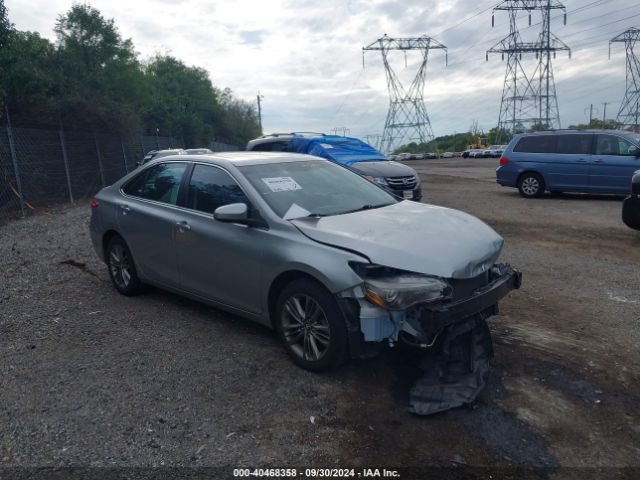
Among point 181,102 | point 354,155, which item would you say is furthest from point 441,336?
point 181,102

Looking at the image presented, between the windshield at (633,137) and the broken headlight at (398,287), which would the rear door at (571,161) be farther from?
the broken headlight at (398,287)

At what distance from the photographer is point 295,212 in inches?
168

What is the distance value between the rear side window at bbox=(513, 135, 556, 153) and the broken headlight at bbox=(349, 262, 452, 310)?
1173cm

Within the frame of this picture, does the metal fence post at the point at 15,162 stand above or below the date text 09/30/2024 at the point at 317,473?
above

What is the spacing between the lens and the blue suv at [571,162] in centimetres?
1262

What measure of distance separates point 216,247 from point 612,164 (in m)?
11.5

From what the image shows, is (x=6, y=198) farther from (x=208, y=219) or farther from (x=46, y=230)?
(x=208, y=219)

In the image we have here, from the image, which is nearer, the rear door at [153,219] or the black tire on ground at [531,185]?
the rear door at [153,219]

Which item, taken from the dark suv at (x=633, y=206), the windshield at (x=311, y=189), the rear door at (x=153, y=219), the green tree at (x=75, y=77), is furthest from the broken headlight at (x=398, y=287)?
the green tree at (x=75, y=77)

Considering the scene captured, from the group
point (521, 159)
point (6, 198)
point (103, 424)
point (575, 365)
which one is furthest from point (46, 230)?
point (521, 159)

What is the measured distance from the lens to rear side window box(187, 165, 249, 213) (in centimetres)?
457

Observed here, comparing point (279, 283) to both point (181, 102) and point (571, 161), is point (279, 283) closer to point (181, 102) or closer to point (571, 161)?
point (571, 161)

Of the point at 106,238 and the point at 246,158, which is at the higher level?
the point at 246,158

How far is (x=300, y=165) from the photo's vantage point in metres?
5.08
